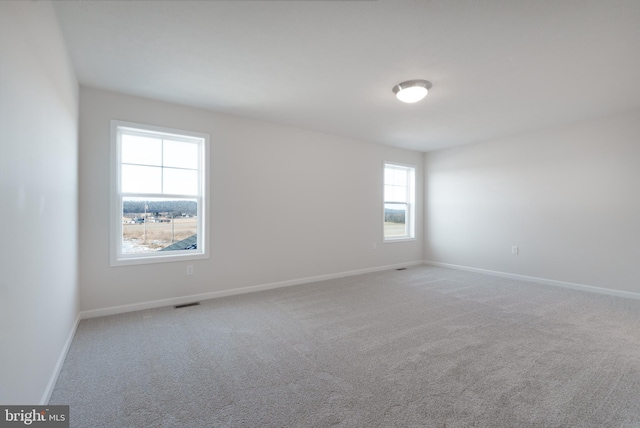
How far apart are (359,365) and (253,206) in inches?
109

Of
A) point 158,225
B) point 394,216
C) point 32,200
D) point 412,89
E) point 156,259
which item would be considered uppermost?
point 412,89

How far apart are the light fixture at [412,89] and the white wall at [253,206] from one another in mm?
2011

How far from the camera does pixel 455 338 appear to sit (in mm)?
2707

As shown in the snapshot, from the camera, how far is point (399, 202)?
6.34 meters

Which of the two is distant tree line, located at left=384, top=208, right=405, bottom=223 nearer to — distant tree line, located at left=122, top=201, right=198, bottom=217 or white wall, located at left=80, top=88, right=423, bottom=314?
white wall, located at left=80, top=88, right=423, bottom=314

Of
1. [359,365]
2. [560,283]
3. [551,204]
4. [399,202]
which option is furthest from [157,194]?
[560,283]

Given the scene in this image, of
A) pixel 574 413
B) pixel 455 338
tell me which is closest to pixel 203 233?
pixel 455 338

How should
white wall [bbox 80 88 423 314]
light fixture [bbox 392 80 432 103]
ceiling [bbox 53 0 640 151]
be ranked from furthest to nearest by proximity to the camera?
white wall [bbox 80 88 423 314] < light fixture [bbox 392 80 432 103] < ceiling [bbox 53 0 640 151]

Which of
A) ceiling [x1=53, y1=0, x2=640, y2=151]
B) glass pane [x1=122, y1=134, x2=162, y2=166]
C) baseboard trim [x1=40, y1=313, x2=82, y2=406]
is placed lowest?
baseboard trim [x1=40, y1=313, x2=82, y2=406]

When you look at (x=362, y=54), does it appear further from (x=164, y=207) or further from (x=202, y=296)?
(x=202, y=296)

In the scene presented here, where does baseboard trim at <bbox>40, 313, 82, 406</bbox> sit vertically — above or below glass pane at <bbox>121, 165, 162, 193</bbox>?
below

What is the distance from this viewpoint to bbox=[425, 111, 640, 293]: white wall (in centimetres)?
401

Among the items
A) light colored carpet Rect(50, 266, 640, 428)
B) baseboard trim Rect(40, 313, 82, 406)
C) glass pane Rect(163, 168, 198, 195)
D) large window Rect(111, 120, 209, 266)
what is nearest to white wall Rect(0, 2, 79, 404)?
baseboard trim Rect(40, 313, 82, 406)

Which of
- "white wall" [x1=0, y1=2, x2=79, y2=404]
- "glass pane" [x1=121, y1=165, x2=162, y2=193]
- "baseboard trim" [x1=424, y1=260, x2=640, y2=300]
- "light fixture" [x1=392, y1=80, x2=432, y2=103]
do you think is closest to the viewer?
"white wall" [x1=0, y1=2, x2=79, y2=404]
